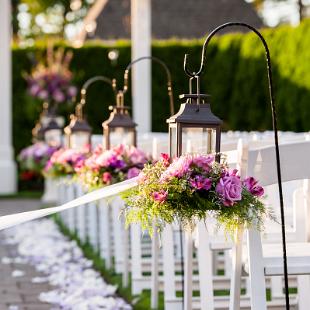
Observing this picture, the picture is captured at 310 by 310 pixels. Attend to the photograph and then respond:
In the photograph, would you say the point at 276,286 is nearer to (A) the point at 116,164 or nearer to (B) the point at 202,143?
(B) the point at 202,143

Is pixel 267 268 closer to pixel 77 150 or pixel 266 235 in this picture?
pixel 266 235

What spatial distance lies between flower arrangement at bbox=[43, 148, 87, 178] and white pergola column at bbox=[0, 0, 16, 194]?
692 cm

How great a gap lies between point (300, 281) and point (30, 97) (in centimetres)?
1338

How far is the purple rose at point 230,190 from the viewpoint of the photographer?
3.67 meters

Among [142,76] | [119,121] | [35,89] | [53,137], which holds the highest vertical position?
[142,76]

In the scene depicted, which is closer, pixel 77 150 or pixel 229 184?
pixel 229 184

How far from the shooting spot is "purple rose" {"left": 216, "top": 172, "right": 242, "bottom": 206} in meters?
3.67

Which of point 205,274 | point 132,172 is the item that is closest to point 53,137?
point 132,172

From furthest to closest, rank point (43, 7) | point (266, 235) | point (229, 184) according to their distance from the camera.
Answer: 1. point (43, 7)
2. point (266, 235)
3. point (229, 184)

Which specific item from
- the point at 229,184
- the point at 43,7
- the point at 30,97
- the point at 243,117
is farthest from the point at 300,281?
the point at 43,7

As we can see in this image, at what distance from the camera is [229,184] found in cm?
367

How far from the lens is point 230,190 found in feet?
12.1

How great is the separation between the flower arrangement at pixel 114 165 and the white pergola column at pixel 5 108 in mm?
10365

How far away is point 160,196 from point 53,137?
33.4ft
